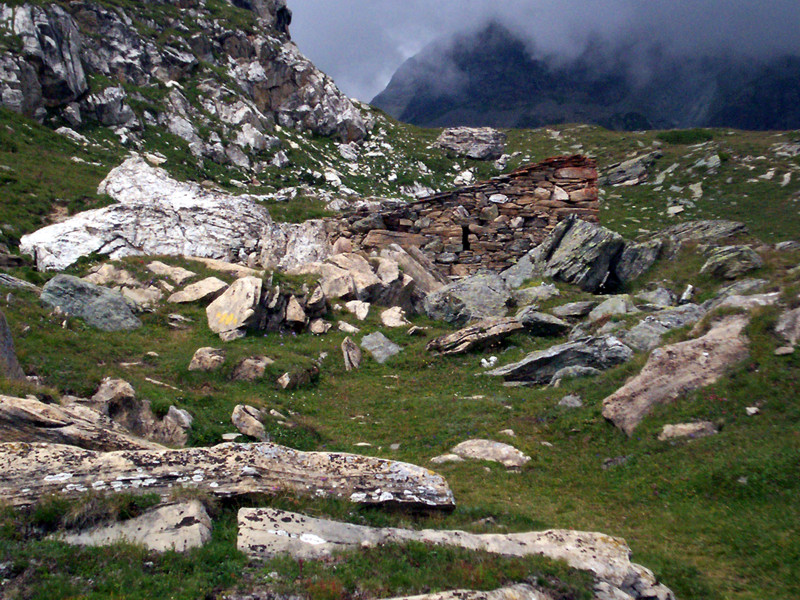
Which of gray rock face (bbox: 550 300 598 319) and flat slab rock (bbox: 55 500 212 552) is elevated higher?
gray rock face (bbox: 550 300 598 319)

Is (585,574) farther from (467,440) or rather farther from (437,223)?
(437,223)

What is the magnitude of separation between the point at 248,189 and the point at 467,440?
109ft

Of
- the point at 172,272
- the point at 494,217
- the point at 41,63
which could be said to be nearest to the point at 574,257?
the point at 494,217

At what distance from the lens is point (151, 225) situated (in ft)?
73.1

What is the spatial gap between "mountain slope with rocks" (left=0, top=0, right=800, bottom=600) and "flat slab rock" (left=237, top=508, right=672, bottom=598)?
37mm

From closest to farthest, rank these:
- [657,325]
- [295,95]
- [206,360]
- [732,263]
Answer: [206,360] < [657,325] < [732,263] < [295,95]

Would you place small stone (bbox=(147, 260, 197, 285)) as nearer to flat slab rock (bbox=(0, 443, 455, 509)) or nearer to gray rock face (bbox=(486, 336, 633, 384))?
gray rock face (bbox=(486, 336, 633, 384))

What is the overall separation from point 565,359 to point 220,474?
9.75 metres

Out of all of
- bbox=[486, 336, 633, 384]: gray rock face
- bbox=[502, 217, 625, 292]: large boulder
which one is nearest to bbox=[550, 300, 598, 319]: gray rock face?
bbox=[502, 217, 625, 292]: large boulder

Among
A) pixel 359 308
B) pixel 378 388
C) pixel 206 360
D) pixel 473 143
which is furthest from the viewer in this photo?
pixel 473 143

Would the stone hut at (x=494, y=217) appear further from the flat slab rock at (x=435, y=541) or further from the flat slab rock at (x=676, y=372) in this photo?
the flat slab rock at (x=435, y=541)

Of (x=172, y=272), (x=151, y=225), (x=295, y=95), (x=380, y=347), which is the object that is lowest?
(x=380, y=347)

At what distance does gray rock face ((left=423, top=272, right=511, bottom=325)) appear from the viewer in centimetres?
1866

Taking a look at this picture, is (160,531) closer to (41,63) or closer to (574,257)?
(574,257)
